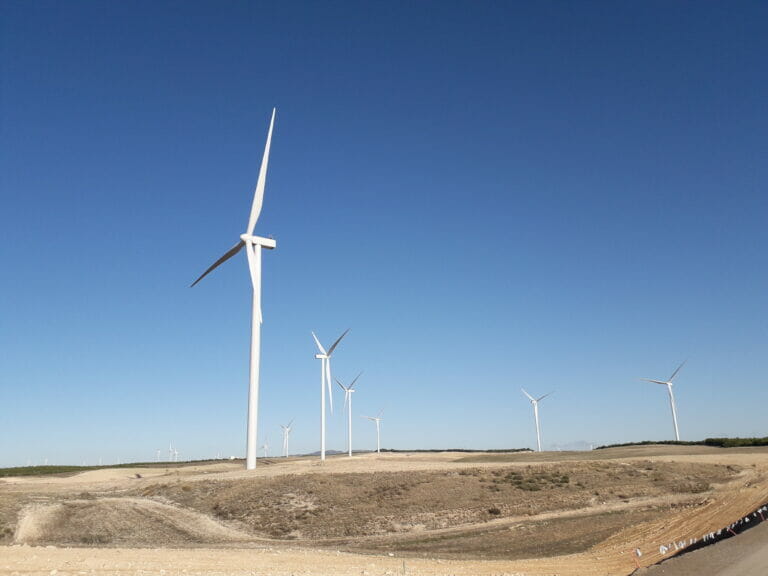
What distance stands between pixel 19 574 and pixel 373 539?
20.4m

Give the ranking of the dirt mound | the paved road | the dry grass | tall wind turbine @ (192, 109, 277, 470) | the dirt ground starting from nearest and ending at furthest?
the paved road, the dirt ground, the dirt mound, the dry grass, tall wind turbine @ (192, 109, 277, 470)

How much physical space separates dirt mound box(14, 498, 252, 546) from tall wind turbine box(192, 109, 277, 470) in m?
12.7

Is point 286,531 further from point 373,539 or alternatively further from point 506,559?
point 506,559

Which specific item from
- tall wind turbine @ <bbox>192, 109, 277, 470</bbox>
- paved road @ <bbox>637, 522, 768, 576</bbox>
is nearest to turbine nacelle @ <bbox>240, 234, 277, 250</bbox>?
tall wind turbine @ <bbox>192, 109, 277, 470</bbox>

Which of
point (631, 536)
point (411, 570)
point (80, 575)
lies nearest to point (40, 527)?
point (80, 575)

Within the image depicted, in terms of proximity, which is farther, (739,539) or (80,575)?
(739,539)

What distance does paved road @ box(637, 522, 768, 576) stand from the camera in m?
20.0

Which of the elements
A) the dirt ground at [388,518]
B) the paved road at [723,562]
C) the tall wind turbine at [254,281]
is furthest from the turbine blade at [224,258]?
the paved road at [723,562]

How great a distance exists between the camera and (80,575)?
68.0 feet

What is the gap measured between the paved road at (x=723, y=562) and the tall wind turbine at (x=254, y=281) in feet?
146

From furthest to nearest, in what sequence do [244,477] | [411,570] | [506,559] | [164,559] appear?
[244,477]
[506,559]
[164,559]
[411,570]

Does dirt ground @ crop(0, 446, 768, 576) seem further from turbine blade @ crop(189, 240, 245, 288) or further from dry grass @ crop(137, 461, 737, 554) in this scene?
turbine blade @ crop(189, 240, 245, 288)

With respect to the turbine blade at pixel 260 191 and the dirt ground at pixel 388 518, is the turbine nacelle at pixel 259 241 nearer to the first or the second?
the turbine blade at pixel 260 191

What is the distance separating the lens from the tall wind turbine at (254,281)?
59875 mm
